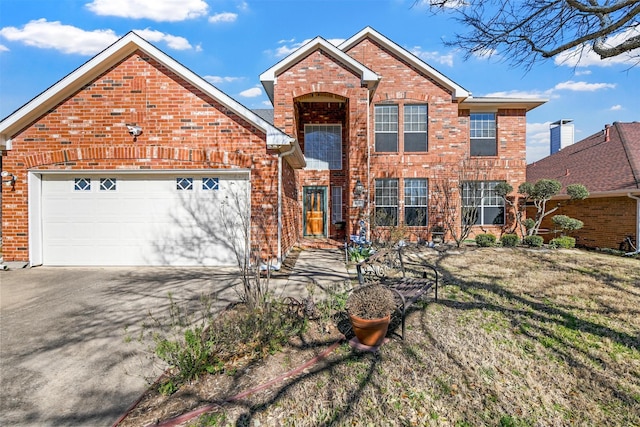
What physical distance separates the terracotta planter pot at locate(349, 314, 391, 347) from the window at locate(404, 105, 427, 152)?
10.9 metres

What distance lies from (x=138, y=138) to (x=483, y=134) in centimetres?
1357

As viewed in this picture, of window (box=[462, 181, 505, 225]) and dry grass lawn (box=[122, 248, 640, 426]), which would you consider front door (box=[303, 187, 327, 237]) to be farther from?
dry grass lawn (box=[122, 248, 640, 426])

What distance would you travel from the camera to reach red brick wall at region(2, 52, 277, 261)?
778cm

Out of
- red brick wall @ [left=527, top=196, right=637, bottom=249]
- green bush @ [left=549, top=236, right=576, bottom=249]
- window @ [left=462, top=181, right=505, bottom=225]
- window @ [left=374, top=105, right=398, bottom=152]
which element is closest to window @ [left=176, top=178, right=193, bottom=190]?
window @ [left=374, top=105, right=398, bottom=152]

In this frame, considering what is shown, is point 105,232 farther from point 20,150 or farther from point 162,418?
point 162,418

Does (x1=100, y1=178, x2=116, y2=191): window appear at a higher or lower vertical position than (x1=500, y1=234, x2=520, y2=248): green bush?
higher

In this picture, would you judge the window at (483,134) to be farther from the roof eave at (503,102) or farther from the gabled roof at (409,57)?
the gabled roof at (409,57)

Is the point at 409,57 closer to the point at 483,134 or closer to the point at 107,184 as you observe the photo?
the point at 483,134

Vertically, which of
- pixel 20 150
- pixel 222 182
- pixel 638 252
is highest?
pixel 20 150

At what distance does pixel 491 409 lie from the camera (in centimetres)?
275

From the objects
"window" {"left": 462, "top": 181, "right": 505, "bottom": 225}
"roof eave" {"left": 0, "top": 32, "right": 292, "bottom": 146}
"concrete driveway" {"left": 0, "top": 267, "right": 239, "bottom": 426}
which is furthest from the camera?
"window" {"left": 462, "top": 181, "right": 505, "bottom": 225}

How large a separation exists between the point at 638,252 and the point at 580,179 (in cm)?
433

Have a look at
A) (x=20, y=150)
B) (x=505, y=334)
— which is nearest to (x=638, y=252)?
(x=505, y=334)

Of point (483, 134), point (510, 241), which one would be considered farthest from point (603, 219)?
point (483, 134)
